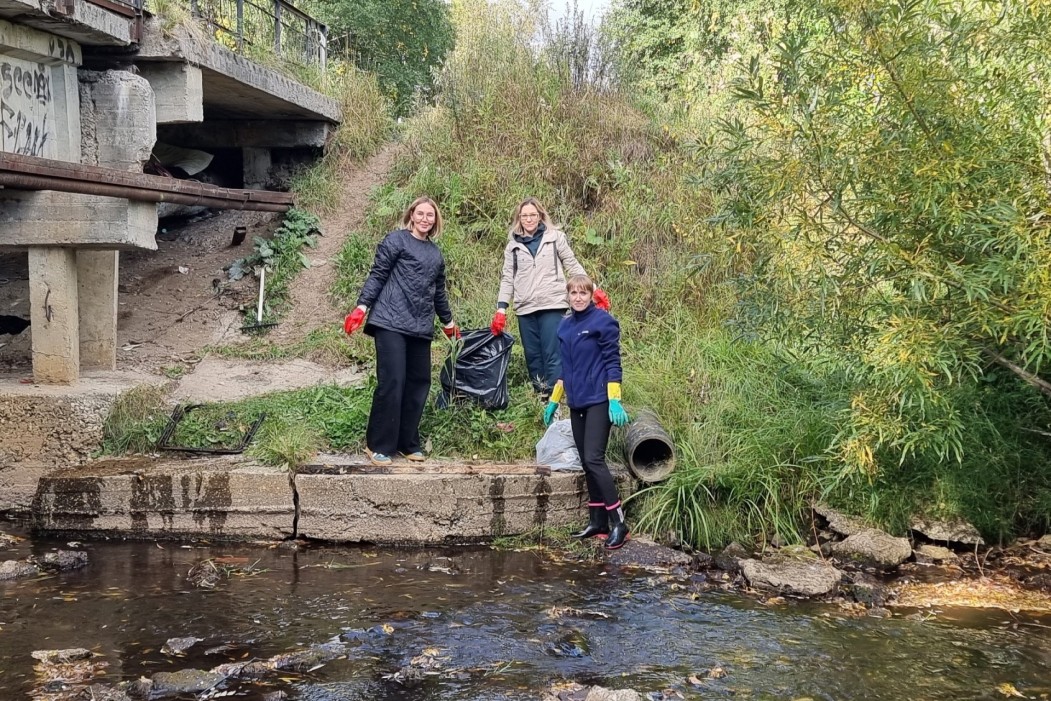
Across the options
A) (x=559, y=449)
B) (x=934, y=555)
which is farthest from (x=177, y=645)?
(x=934, y=555)

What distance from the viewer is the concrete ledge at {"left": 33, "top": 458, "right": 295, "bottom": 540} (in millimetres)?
6727

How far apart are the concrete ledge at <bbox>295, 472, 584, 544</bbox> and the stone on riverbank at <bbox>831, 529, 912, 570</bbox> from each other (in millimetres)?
2031

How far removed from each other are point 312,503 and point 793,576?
3335 millimetres

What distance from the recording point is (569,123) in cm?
1189

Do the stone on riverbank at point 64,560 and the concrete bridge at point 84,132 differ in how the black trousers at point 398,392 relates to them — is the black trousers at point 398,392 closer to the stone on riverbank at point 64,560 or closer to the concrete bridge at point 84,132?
the stone on riverbank at point 64,560

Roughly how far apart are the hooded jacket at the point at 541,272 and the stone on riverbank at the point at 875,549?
9.18ft

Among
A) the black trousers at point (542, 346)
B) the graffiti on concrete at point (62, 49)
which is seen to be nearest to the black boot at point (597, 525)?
the black trousers at point (542, 346)

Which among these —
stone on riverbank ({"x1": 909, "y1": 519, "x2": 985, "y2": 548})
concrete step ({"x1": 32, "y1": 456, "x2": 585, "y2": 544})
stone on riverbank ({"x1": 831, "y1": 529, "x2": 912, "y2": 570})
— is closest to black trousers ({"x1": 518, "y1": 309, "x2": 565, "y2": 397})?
concrete step ({"x1": 32, "y1": 456, "x2": 585, "y2": 544})

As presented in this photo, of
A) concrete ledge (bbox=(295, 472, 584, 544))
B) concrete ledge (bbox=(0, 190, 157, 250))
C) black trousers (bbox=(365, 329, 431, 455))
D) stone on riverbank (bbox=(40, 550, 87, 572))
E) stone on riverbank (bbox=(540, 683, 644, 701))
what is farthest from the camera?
concrete ledge (bbox=(0, 190, 157, 250))

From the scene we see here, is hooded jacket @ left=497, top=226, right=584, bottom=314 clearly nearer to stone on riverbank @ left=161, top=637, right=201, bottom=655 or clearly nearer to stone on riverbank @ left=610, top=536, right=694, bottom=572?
stone on riverbank @ left=610, top=536, right=694, bottom=572

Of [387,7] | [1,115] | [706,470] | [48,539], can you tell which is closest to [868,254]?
[706,470]

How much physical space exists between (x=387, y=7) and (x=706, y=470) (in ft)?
51.7

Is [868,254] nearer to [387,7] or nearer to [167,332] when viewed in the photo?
[167,332]

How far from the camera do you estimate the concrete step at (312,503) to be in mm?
6668
